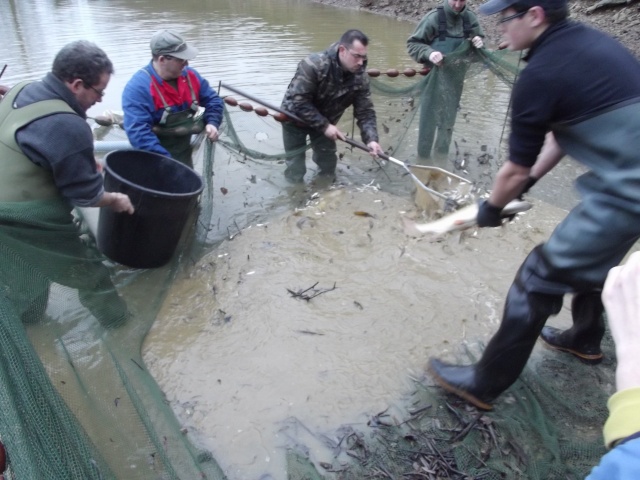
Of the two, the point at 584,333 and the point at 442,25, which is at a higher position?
the point at 442,25

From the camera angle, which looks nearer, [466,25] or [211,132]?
[211,132]

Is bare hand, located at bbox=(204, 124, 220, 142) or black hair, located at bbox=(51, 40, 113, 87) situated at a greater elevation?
black hair, located at bbox=(51, 40, 113, 87)

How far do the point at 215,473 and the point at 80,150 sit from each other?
186 cm

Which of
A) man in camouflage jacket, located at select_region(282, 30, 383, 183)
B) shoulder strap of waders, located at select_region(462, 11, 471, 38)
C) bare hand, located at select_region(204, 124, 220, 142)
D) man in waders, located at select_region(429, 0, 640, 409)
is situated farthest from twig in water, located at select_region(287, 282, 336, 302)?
shoulder strap of waders, located at select_region(462, 11, 471, 38)

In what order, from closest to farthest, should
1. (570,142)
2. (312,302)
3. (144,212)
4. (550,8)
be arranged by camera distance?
(550,8)
(570,142)
(144,212)
(312,302)

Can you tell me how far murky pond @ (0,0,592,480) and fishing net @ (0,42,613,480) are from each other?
0.19 metres

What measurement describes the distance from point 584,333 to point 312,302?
73.1 inches

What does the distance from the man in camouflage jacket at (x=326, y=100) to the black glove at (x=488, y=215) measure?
99.6 inches

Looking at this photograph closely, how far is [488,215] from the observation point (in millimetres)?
2717

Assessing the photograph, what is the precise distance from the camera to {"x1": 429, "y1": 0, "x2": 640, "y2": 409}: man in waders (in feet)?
6.98

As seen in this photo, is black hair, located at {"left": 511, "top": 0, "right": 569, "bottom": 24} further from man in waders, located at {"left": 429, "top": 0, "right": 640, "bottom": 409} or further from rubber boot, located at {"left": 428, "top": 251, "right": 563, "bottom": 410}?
rubber boot, located at {"left": 428, "top": 251, "right": 563, "bottom": 410}

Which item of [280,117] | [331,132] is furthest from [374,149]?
[280,117]

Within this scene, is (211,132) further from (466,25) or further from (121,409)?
(466,25)

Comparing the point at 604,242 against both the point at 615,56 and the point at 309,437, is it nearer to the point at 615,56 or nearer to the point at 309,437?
the point at 615,56
